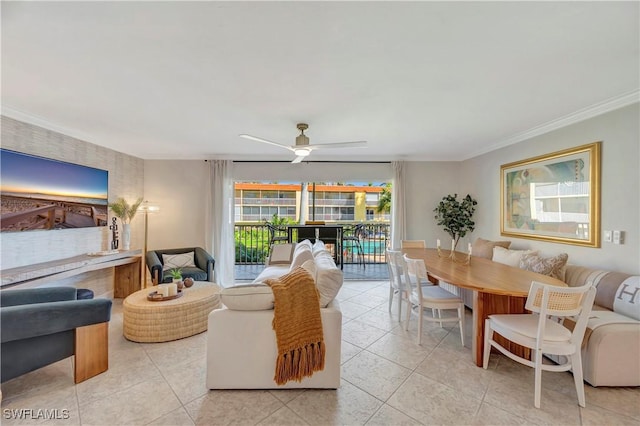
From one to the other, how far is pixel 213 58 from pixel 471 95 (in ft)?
7.22

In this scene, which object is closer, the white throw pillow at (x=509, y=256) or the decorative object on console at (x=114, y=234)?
the white throw pillow at (x=509, y=256)

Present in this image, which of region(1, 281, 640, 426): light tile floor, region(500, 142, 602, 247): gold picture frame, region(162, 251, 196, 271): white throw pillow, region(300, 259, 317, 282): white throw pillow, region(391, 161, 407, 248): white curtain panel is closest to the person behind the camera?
region(1, 281, 640, 426): light tile floor

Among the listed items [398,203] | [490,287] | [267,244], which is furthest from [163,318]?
[398,203]

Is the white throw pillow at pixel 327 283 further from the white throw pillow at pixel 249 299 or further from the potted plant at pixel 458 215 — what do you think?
the potted plant at pixel 458 215

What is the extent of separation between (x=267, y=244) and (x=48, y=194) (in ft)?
12.9

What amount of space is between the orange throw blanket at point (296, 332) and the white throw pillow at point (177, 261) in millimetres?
2976

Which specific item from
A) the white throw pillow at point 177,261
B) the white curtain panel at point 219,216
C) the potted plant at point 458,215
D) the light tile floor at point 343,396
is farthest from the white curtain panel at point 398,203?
the white throw pillow at point 177,261

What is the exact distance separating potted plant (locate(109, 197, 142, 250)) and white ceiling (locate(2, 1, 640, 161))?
1.20 m

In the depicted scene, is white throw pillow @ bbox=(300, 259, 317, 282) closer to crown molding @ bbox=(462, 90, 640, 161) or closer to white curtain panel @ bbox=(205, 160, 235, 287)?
white curtain panel @ bbox=(205, 160, 235, 287)

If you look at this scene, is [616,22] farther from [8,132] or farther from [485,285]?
[8,132]

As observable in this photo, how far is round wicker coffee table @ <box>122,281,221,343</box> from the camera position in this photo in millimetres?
2605

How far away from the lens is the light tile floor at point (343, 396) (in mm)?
1671

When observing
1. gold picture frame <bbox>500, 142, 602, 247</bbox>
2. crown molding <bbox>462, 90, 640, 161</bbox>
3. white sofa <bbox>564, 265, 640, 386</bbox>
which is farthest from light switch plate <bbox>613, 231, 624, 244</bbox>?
crown molding <bbox>462, 90, 640, 161</bbox>

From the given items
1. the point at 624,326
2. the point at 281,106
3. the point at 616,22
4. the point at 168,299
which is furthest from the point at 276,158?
the point at 624,326
